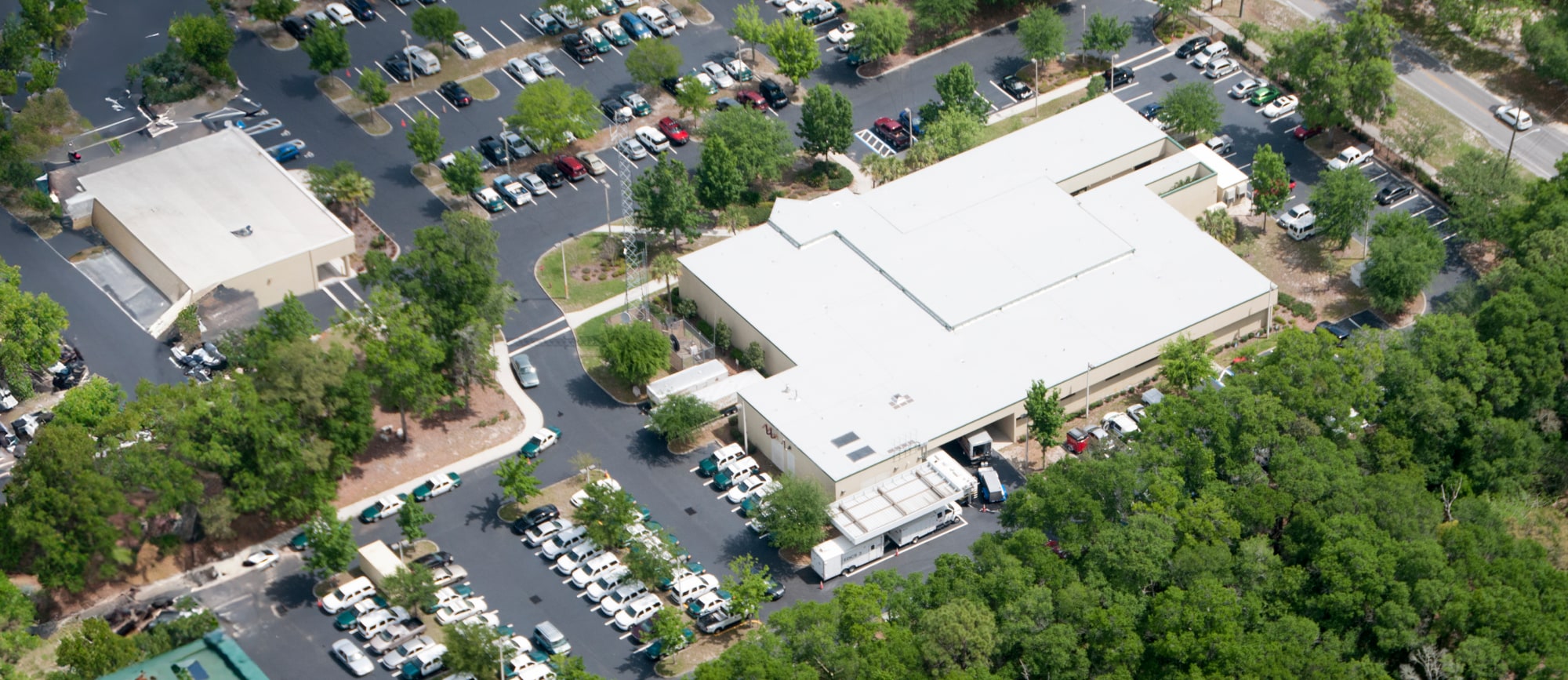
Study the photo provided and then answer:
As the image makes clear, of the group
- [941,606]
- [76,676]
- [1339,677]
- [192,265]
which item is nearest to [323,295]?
[192,265]

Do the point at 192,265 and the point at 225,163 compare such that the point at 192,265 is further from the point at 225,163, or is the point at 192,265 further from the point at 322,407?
the point at 322,407

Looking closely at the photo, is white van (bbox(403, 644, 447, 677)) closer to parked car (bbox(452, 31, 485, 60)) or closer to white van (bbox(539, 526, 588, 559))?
white van (bbox(539, 526, 588, 559))

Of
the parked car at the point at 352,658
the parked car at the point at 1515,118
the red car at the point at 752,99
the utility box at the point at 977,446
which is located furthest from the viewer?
the red car at the point at 752,99

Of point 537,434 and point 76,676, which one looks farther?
point 537,434

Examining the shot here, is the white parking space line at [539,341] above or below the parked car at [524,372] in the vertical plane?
below

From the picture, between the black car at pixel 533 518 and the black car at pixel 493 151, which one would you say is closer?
the black car at pixel 533 518

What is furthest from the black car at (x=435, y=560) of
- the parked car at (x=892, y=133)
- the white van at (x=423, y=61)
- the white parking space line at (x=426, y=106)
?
the white van at (x=423, y=61)

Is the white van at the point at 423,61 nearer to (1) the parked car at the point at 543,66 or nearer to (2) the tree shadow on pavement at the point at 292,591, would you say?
(1) the parked car at the point at 543,66
